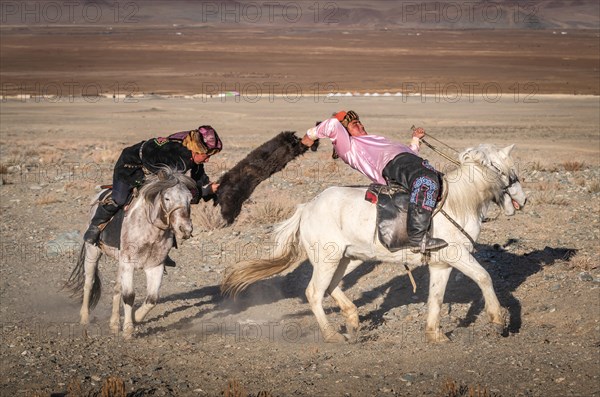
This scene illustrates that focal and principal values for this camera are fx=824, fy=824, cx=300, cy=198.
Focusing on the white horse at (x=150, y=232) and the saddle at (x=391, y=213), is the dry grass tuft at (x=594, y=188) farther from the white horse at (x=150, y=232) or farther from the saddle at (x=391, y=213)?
the white horse at (x=150, y=232)

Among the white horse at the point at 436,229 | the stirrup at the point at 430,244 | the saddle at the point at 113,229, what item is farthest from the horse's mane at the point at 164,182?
the stirrup at the point at 430,244

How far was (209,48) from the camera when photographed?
104 metres

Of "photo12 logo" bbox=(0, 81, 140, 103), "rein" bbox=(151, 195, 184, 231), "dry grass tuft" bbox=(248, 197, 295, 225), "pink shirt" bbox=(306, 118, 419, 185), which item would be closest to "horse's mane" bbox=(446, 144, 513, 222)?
"pink shirt" bbox=(306, 118, 419, 185)

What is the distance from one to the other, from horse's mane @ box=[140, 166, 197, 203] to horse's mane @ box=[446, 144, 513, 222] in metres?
2.72

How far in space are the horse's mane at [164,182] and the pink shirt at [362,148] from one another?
138 cm

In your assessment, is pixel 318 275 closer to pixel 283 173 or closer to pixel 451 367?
pixel 451 367

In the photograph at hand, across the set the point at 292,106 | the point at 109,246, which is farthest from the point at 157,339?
the point at 292,106

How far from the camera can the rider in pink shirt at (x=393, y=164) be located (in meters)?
8.30

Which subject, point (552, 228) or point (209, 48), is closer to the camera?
point (552, 228)

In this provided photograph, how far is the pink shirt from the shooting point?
863 centimetres

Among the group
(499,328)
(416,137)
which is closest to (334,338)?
(499,328)

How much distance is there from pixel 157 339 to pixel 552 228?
784 cm

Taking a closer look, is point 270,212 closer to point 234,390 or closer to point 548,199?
point 548,199

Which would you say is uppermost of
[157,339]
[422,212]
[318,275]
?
[422,212]
